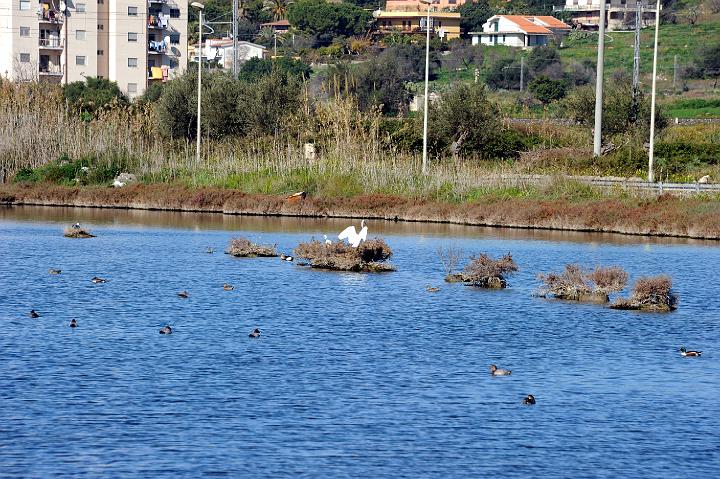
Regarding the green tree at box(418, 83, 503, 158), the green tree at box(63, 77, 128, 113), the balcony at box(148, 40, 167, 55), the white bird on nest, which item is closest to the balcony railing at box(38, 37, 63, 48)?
the balcony at box(148, 40, 167, 55)

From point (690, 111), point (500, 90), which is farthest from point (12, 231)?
point (500, 90)

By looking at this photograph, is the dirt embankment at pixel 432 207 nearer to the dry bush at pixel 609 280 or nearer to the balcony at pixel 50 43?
the dry bush at pixel 609 280

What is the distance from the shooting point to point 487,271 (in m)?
34.2

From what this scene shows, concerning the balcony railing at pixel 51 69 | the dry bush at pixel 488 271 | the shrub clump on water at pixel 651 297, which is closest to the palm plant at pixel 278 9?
the balcony railing at pixel 51 69

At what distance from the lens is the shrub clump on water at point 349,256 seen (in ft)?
120

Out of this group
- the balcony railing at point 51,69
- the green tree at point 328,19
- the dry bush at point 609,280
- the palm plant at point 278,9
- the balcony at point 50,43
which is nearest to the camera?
the dry bush at point 609,280

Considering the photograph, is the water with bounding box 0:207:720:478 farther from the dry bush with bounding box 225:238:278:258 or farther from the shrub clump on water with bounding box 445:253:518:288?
the dry bush with bounding box 225:238:278:258

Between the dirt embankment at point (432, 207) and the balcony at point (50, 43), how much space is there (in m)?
59.0

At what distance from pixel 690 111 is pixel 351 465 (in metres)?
89.1

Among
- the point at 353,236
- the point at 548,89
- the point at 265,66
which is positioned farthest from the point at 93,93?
the point at 353,236

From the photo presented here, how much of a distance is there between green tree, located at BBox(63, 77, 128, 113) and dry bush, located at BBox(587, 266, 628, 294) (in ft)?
182

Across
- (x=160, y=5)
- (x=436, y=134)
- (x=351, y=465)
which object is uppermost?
(x=160, y=5)

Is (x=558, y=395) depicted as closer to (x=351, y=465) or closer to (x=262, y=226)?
(x=351, y=465)

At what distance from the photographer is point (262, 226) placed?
169 ft
